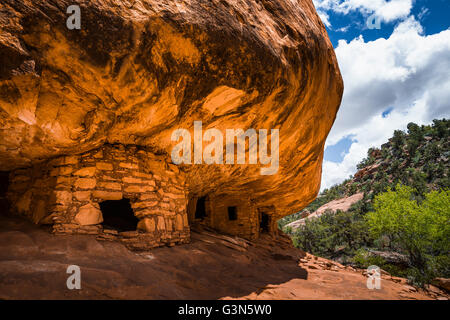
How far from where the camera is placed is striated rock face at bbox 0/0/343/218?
1.86 metres

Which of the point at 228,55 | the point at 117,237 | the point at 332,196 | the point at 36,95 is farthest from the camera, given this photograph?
the point at 332,196

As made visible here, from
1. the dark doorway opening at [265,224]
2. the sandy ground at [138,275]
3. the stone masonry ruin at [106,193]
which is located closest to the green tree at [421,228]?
the dark doorway opening at [265,224]

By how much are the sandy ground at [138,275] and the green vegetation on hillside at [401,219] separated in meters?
3.41

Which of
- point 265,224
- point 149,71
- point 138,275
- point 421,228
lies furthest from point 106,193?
point 421,228

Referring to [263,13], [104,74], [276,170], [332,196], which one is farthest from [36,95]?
[332,196]

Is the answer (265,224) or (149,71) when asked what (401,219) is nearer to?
(265,224)

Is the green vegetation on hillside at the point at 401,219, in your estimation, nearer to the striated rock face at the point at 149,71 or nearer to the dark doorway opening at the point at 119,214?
the striated rock face at the point at 149,71

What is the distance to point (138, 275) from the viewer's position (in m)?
2.12

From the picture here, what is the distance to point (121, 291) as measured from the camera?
5.83ft

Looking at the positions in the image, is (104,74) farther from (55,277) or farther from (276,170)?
(276,170)

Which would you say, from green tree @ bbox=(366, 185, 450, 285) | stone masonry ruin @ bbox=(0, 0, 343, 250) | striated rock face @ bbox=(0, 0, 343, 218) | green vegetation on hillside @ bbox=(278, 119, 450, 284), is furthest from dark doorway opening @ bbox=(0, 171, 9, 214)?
green tree @ bbox=(366, 185, 450, 285)

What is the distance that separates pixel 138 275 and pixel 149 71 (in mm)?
1872

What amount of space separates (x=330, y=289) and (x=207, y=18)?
134 inches
